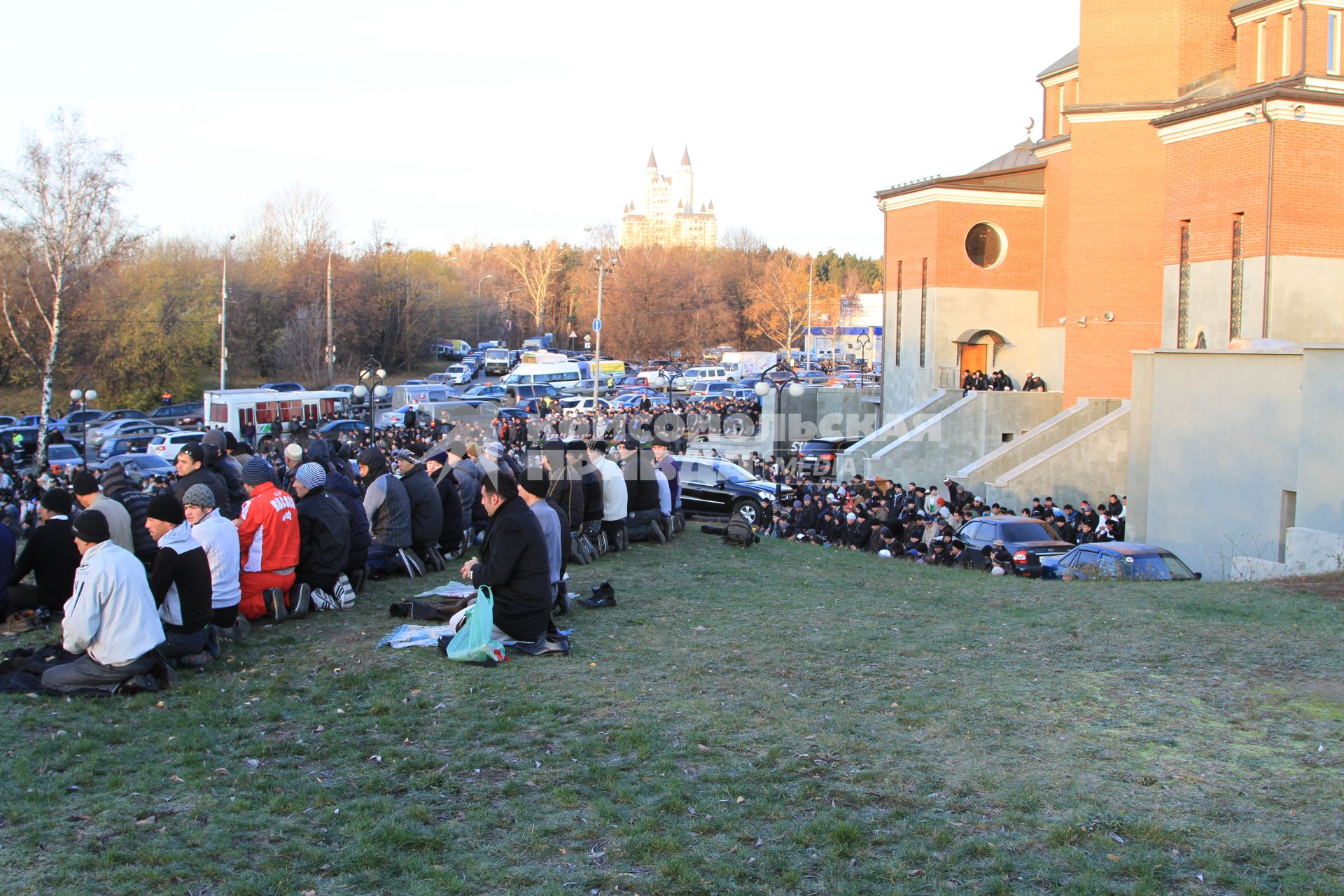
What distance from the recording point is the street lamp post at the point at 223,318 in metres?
48.5

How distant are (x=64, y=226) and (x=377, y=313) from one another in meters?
35.9

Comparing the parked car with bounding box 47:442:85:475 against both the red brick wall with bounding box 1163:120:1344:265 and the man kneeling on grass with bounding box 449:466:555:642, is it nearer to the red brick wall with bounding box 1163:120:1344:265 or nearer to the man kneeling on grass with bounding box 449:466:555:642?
the man kneeling on grass with bounding box 449:466:555:642

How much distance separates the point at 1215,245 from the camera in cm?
2306

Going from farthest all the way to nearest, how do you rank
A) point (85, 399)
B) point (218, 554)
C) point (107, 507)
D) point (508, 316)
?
point (508, 316) < point (85, 399) < point (107, 507) < point (218, 554)

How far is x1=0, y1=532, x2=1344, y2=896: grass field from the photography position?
4301 mm

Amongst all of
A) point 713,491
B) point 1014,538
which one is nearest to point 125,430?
point 713,491

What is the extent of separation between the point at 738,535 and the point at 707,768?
29.1 ft

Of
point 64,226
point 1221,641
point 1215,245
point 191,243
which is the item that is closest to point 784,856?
point 1221,641

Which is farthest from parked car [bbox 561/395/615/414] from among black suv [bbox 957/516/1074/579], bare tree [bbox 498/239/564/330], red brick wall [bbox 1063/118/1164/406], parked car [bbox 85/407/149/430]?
bare tree [bbox 498/239/564/330]

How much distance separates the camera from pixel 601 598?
9.44 metres

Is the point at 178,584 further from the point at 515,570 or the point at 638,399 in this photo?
the point at 638,399

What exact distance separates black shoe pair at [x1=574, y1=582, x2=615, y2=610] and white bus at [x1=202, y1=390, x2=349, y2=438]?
2791cm

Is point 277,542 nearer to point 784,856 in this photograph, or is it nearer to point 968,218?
point 784,856

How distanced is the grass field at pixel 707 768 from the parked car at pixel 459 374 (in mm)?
54294
